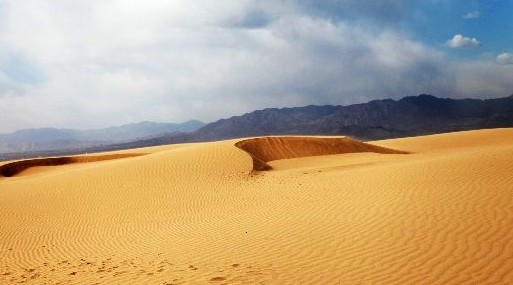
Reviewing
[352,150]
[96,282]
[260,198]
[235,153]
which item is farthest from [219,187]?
[352,150]

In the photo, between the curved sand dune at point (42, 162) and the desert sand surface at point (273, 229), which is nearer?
the desert sand surface at point (273, 229)

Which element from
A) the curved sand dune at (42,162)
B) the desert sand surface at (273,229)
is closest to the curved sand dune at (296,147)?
the desert sand surface at (273,229)

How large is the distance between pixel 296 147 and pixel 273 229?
71.8 ft

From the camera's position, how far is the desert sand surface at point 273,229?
726 cm

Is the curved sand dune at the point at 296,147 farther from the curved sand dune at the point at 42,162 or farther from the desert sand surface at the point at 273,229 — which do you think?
the curved sand dune at the point at 42,162

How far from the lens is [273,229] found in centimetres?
1008

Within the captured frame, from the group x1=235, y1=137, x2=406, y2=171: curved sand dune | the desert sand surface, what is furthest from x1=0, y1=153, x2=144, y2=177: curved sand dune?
the desert sand surface

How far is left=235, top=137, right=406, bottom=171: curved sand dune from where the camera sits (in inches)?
1161

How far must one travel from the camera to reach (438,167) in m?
13.1

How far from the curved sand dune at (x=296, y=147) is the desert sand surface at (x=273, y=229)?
33.5 ft

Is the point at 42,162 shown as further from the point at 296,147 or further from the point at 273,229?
the point at 273,229

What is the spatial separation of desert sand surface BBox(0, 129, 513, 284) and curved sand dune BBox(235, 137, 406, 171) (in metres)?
10.2

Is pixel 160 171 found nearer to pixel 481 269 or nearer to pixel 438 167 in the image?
pixel 438 167

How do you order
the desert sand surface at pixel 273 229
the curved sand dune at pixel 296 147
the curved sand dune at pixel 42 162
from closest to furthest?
the desert sand surface at pixel 273 229
the curved sand dune at pixel 296 147
the curved sand dune at pixel 42 162
